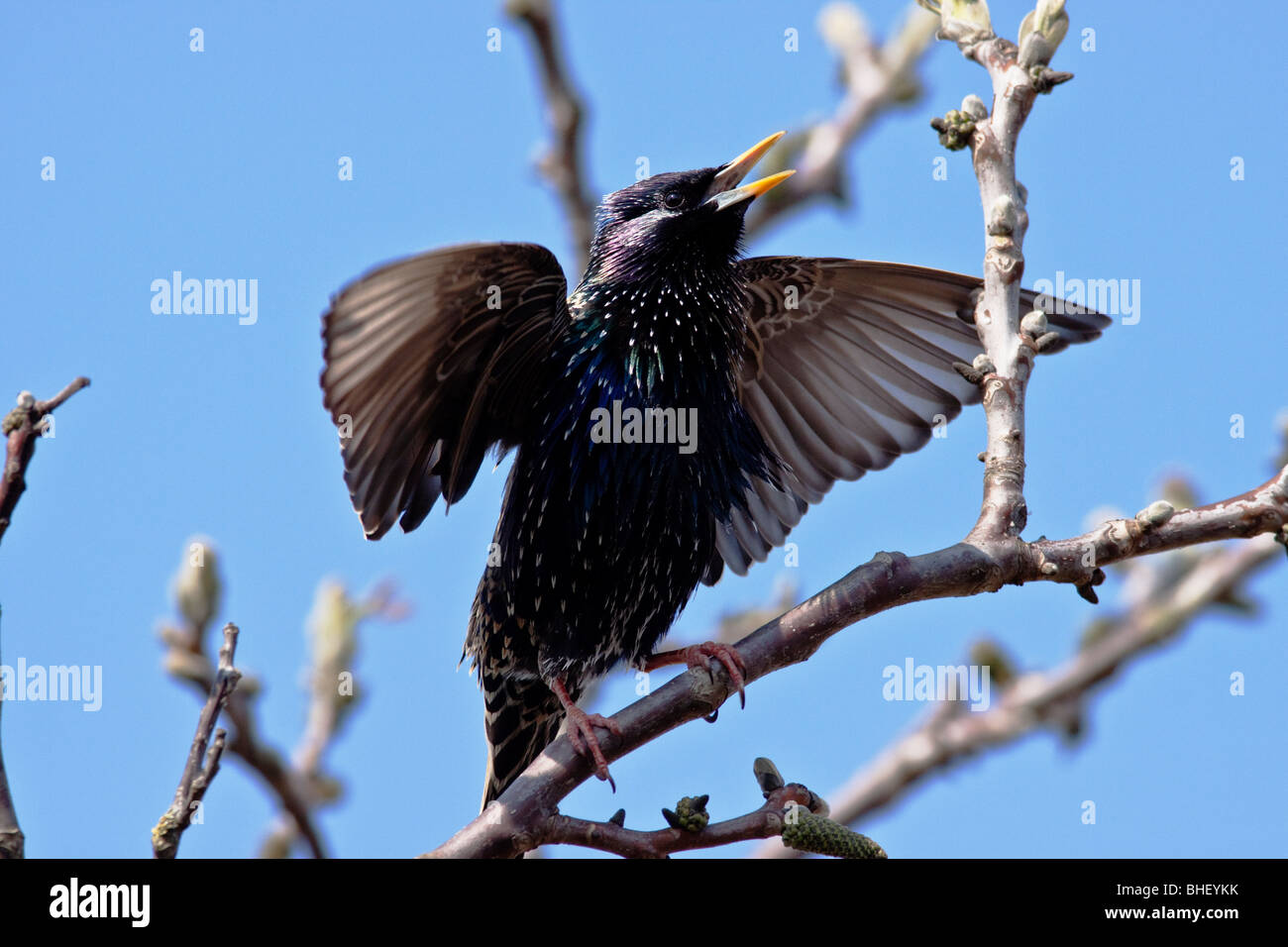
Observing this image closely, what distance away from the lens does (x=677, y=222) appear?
14.0 ft

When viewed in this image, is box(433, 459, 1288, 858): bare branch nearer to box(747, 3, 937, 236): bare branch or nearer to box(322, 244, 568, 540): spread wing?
box(322, 244, 568, 540): spread wing

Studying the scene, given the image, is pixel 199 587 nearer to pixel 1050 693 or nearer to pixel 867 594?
pixel 867 594

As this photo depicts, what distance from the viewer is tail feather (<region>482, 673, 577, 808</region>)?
4.33 meters

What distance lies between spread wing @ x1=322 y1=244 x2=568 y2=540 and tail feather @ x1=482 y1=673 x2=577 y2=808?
63 cm

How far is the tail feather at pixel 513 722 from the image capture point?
433 cm

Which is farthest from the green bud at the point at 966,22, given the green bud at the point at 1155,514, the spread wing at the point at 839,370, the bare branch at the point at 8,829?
the bare branch at the point at 8,829

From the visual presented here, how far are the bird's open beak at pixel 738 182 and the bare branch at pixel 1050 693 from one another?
2181 mm

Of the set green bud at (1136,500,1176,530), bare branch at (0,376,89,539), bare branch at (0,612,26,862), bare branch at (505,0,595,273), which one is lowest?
bare branch at (0,612,26,862)

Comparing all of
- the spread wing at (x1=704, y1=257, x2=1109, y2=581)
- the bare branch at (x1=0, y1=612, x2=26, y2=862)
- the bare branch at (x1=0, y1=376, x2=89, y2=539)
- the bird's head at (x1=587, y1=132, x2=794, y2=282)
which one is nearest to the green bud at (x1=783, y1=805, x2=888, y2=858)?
the bare branch at (x1=0, y1=612, x2=26, y2=862)

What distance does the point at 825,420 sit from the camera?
4.75 metres

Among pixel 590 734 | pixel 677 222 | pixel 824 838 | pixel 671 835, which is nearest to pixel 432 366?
pixel 677 222

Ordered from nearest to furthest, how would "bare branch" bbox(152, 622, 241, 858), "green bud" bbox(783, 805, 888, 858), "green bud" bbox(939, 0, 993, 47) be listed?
"bare branch" bbox(152, 622, 241, 858) < "green bud" bbox(783, 805, 888, 858) < "green bud" bbox(939, 0, 993, 47)

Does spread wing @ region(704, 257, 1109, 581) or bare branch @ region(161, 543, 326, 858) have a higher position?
spread wing @ region(704, 257, 1109, 581)
